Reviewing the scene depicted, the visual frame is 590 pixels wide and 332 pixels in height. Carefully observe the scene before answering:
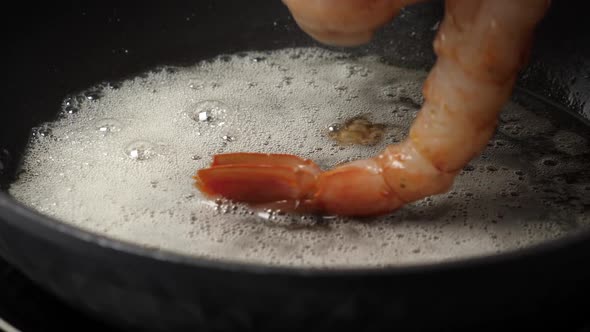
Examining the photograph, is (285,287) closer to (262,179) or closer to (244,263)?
(244,263)

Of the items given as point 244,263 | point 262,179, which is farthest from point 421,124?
point 244,263

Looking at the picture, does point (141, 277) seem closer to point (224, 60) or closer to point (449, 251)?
point (449, 251)

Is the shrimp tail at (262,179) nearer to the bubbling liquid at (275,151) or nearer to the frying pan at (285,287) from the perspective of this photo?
the bubbling liquid at (275,151)

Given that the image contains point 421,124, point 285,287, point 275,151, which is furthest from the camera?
point 275,151

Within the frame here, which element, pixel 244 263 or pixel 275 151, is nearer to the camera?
pixel 244 263

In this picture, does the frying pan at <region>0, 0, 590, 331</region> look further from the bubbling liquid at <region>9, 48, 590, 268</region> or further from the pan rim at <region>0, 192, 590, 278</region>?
the bubbling liquid at <region>9, 48, 590, 268</region>

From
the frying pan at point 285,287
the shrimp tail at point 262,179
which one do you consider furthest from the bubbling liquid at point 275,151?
the frying pan at point 285,287

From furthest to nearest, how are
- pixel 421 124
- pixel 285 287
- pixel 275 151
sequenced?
pixel 275 151 → pixel 421 124 → pixel 285 287
